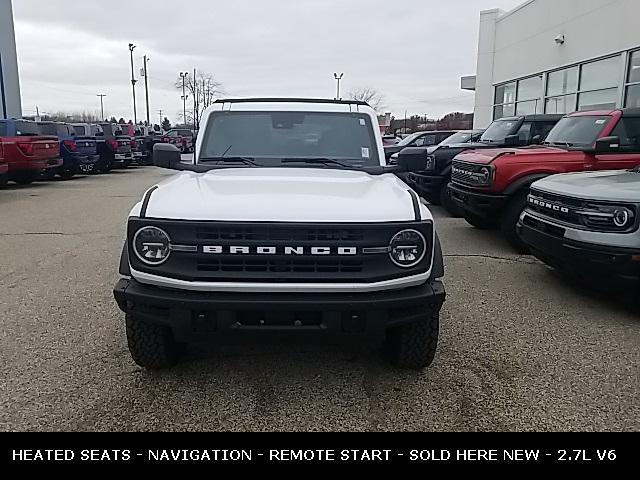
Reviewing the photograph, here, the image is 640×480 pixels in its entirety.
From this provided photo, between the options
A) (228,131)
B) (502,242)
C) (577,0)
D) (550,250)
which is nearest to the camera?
(228,131)

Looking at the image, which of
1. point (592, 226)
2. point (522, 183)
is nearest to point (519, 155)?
point (522, 183)

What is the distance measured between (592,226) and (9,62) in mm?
29499

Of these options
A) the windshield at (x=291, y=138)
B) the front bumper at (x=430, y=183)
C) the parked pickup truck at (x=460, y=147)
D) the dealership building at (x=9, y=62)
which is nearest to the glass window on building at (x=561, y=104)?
the parked pickup truck at (x=460, y=147)

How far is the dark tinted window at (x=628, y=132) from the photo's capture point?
23.4 ft

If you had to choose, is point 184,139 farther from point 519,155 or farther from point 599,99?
point 519,155

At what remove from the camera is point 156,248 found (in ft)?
9.96

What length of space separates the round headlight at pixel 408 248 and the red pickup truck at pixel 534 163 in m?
4.33

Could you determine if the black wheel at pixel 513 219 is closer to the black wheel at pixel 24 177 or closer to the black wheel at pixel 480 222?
the black wheel at pixel 480 222

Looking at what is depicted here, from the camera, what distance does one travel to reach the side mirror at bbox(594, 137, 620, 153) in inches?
264

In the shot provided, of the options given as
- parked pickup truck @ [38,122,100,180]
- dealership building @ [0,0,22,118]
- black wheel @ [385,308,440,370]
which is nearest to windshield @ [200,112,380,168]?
black wheel @ [385,308,440,370]

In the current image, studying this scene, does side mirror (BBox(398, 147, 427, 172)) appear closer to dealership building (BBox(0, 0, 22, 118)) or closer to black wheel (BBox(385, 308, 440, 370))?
black wheel (BBox(385, 308, 440, 370))
